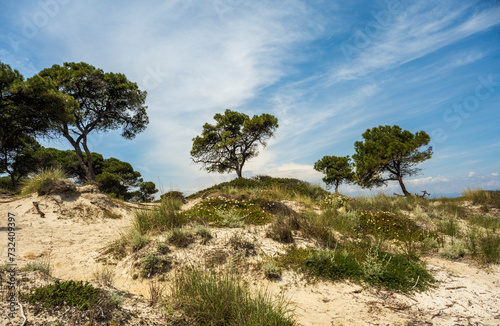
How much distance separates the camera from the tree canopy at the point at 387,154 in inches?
1025

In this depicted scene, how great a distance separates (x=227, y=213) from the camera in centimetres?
782

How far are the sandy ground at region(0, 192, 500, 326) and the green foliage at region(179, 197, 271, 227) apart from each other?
50 centimetres

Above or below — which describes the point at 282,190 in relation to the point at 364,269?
above

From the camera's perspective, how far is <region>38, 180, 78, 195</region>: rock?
1116cm

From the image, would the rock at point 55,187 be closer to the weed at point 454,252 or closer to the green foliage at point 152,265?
the green foliage at point 152,265

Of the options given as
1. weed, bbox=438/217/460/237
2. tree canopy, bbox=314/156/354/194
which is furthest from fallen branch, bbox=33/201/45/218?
tree canopy, bbox=314/156/354/194

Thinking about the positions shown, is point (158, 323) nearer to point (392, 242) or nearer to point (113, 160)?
point (392, 242)

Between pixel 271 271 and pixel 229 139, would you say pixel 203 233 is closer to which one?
pixel 271 271

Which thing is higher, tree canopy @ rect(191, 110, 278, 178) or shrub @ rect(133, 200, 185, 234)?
tree canopy @ rect(191, 110, 278, 178)

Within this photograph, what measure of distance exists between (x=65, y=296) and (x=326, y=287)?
4118 millimetres

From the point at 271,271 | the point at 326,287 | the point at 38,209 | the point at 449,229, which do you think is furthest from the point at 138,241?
the point at 449,229

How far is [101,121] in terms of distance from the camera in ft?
74.6

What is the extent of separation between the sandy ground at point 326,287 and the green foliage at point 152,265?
7.8 inches

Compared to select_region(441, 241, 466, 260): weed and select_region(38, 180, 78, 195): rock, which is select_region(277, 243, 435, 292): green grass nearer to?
select_region(441, 241, 466, 260): weed
